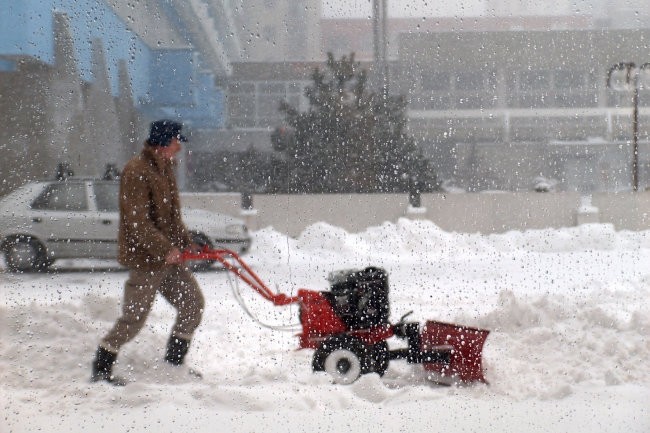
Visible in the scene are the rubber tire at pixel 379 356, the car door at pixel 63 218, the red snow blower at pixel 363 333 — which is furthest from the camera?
the rubber tire at pixel 379 356

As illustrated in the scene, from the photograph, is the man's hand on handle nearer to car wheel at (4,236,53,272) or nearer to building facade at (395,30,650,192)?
car wheel at (4,236,53,272)

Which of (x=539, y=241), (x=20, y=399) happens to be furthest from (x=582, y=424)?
(x=20, y=399)

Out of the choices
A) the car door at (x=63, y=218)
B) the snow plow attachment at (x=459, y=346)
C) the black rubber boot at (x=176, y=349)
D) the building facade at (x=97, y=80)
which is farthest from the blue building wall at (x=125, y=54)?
the snow plow attachment at (x=459, y=346)

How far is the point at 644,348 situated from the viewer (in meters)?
1.88

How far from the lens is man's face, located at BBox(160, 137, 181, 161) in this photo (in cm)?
164

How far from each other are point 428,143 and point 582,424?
2.66 ft

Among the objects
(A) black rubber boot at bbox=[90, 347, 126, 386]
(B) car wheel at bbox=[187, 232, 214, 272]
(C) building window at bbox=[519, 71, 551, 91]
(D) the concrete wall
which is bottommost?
(A) black rubber boot at bbox=[90, 347, 126, 386]

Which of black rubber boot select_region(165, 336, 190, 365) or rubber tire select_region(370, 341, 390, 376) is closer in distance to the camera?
black rubber boot select_region(165, 336, 190, 365)

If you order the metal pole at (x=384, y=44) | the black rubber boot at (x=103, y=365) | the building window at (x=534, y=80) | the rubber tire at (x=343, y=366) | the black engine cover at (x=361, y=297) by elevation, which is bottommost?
the rubber tire at (x=343, y=366)

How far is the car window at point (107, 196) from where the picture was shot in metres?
1.65

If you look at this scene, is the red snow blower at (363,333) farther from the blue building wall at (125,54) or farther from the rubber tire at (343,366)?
the blue building wall at (125,54)

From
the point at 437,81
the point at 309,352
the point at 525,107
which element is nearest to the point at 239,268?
the point at 309,352

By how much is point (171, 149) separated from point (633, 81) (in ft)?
3.68

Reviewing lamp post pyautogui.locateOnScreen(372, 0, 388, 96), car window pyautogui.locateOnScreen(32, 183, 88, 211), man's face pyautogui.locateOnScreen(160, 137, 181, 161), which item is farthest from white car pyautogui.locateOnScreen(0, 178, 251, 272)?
lamp post pyautogui.locateOnScreen(372, 0, 388, 96)
